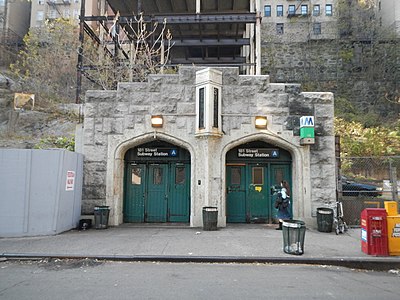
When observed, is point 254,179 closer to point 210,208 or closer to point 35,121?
point 210,208

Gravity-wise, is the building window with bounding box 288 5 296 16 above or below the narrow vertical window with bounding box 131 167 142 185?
above

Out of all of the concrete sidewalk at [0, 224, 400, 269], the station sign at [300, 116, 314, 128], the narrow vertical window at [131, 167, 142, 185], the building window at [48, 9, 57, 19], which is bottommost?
the concrete sidewalk at [0, 224, 400, 269]

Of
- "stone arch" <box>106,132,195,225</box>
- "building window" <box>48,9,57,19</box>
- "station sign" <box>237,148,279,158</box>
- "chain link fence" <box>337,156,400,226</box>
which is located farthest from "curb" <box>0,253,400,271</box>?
"building window" <box>48,9,57,19</box>

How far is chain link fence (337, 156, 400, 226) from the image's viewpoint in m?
11.9

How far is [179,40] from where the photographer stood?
78.1 ft

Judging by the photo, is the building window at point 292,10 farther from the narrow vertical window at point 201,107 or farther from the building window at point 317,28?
the narrow vertical window at point 201,107

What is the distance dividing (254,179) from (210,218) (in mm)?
3001

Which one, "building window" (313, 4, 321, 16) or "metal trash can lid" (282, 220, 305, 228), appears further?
"building window" (313, 4, 321, 16)

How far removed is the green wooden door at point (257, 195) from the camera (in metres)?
12.6

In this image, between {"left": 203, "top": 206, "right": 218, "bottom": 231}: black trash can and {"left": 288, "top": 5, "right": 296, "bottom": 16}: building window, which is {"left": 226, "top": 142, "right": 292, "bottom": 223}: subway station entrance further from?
{"left": 288, "top": 5, "right": 296, "bottom": 16}: building window

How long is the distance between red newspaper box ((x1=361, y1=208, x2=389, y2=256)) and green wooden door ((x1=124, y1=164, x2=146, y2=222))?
8.16 m

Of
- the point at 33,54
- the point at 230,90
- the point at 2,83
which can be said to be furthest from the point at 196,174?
the point at 33,54

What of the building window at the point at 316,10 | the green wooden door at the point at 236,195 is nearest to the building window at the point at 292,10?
the building window at the point at 316,10

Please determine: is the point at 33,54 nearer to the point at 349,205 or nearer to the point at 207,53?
the point at 207,53
